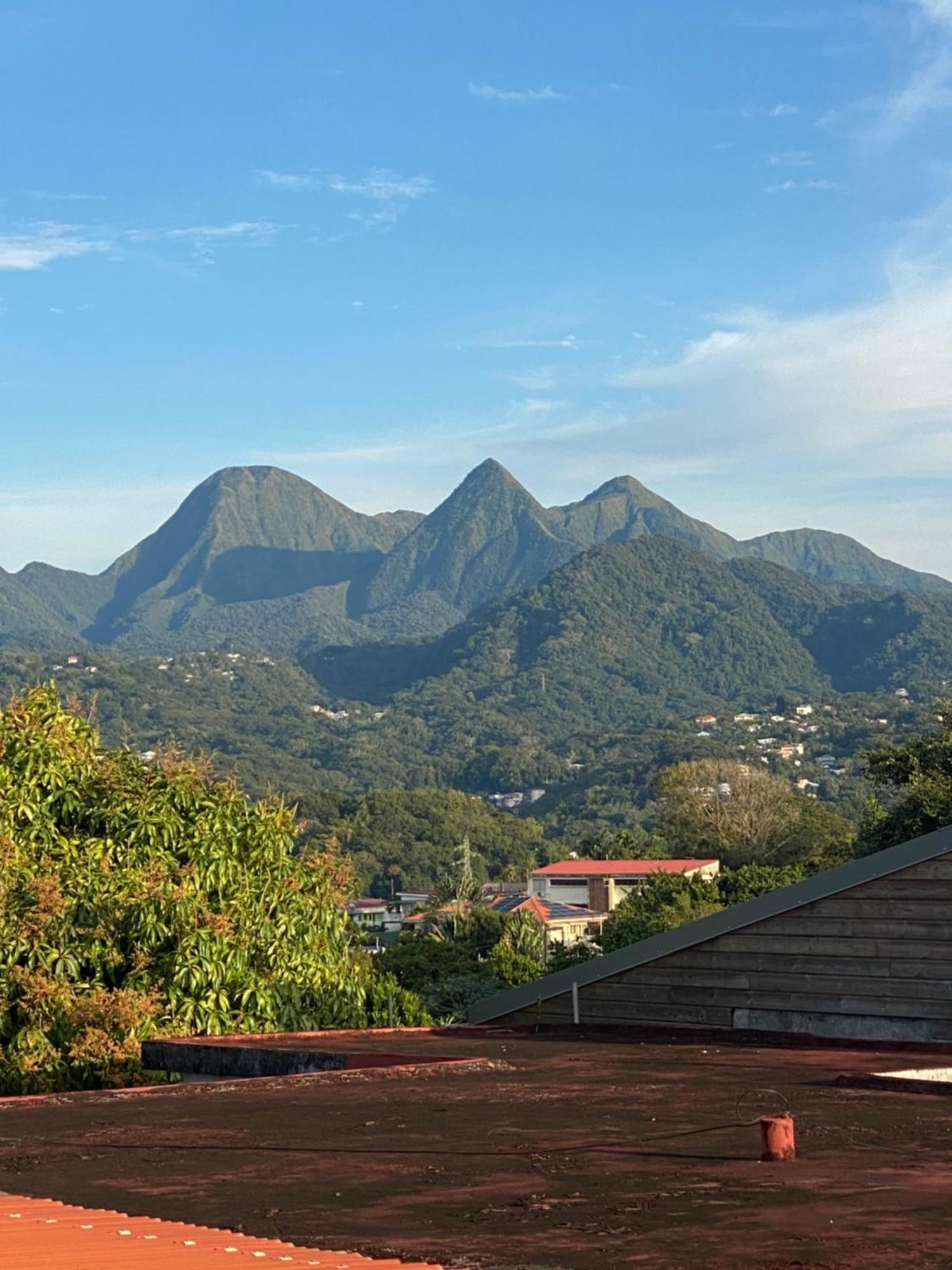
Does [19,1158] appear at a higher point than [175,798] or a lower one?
lower

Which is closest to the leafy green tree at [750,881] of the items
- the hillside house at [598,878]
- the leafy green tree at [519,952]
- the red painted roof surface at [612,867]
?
the leafy green tree at [519,952]

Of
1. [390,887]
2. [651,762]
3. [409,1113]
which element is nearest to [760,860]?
[390,887]

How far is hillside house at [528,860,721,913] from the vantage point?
80.9m

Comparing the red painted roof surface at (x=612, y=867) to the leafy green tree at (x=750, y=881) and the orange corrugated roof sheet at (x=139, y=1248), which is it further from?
the orange corrugated roof sheet at (x=139, y=1248)

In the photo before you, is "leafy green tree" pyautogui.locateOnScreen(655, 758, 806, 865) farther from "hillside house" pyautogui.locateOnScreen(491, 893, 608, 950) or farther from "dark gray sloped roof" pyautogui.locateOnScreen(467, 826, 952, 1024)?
"dark gray sloped roof" pyautogui.locateOnScreen(467, 826, 952, 1024)

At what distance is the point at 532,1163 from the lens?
5316 millimetres

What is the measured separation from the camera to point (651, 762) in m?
181

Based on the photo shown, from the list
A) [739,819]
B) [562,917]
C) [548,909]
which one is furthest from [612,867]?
[562,917]

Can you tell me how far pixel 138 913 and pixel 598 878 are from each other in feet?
264

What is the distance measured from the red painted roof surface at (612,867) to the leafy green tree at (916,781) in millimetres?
36470

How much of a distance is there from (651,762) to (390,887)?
6499 cm

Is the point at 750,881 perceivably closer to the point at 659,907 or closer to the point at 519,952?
the point at 659,907

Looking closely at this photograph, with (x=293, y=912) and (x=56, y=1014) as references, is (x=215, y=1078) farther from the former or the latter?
(x=293, y=912)

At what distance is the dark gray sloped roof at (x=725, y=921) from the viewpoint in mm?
9633
